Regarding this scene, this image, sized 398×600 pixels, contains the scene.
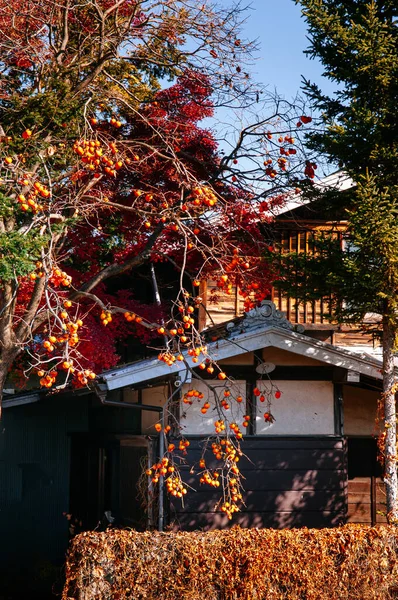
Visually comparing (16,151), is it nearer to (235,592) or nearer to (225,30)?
(225,30)

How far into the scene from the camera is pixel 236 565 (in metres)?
9.05

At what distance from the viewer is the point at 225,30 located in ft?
41.0

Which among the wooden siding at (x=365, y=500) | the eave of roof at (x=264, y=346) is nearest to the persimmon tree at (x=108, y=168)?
the eave of roof at (x=264, y=346)

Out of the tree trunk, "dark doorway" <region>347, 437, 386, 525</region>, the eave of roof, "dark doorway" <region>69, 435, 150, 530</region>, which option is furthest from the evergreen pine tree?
"dark doorway" <region>69, 435, 150, 530</region>

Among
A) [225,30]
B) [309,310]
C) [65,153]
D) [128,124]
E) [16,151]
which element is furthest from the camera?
[309,310]

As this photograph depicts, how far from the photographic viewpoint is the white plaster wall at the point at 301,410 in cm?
1220

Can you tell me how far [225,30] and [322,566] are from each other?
871cm

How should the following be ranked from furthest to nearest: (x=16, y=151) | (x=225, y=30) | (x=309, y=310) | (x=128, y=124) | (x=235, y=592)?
1. (x=309, y=310)
2. (x=128, y=124)
3. (x=225, y=30)
4. (x=16, y=151)
5. (x=235, y=592)

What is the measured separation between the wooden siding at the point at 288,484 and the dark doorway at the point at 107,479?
171 centimetres

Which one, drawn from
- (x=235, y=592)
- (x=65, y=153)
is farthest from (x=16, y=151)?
(x=235, y=592)

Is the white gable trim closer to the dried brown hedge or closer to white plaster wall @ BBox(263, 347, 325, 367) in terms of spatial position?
white plaster wall @ BBox(263, 347, 325, 367)

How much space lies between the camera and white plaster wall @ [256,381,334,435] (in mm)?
12203

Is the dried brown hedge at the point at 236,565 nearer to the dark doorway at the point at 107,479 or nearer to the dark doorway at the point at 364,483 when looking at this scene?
the dark doorway at the point at 107,479

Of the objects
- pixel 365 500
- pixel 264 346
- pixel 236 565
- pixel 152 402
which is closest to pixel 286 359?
pixel 264 346
